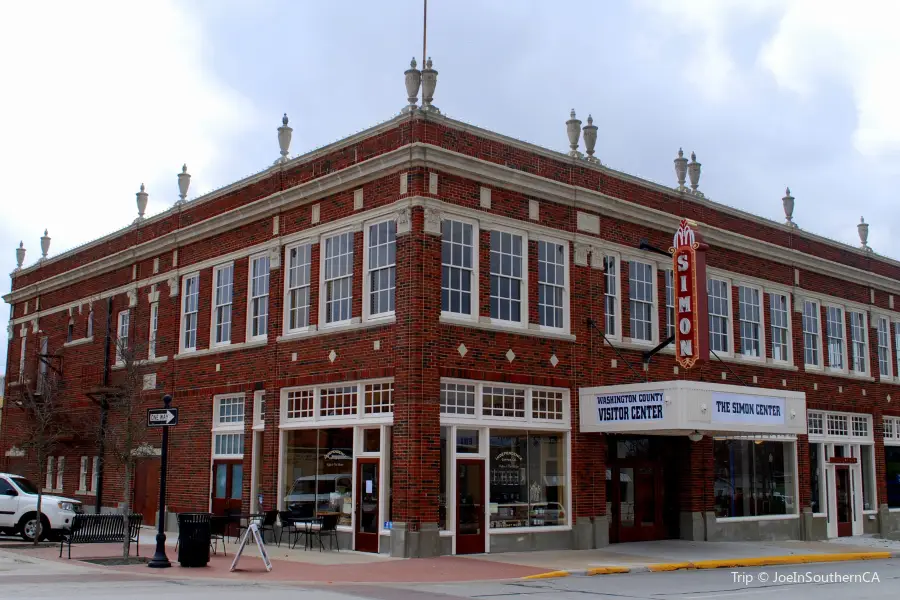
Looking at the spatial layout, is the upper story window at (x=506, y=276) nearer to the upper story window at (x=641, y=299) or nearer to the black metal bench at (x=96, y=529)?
the upper story window at (x=641, y=299)

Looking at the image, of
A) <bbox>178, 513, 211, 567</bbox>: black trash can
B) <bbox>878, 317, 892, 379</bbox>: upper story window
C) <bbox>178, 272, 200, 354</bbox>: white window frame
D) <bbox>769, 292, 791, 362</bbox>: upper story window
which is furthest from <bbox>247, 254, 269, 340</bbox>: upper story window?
<bbox>878, 317, 892, 379</bbox>: upper story window

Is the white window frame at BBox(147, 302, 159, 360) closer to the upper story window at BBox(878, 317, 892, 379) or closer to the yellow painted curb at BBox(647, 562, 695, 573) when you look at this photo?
the yellow painted curb at BBox(647, 562, 695, 573)

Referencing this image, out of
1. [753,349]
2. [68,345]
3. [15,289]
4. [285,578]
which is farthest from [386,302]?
[15,289]

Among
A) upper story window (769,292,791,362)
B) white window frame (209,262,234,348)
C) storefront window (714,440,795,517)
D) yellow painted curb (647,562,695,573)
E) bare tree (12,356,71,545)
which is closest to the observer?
yellow painted curb (647,562,695,573)

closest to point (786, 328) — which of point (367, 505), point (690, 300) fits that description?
point (690, 300)

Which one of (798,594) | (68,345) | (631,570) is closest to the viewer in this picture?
(798,594)

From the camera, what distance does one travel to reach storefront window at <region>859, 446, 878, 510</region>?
32.8m

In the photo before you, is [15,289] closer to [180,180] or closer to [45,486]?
[45,486]

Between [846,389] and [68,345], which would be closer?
[846,389]

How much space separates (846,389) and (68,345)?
27.8 meters

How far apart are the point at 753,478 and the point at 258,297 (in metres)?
15.5

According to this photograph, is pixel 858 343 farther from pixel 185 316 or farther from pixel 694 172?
pixel 185 316

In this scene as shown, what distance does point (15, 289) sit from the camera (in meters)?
40.8

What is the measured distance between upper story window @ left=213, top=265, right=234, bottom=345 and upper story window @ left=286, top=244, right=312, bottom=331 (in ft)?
10.1
